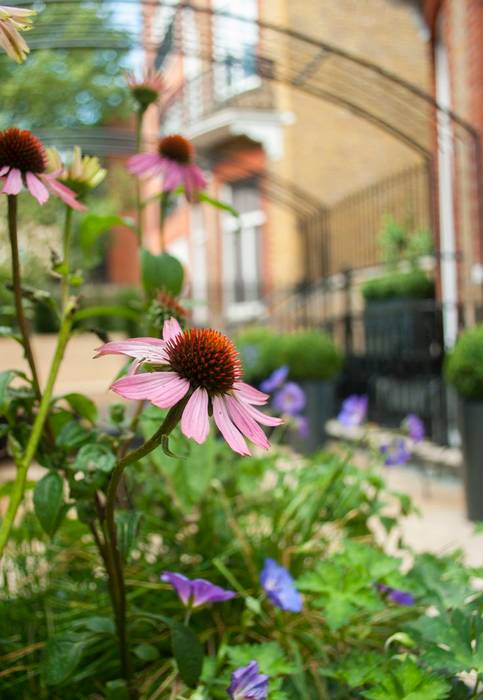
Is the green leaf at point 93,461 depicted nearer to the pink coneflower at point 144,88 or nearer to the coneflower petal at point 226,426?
the coneflower petal at point 226,426

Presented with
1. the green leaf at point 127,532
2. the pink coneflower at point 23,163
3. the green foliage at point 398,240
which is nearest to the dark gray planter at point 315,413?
the green foliage at point 398,240

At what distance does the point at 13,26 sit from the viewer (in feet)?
2.50

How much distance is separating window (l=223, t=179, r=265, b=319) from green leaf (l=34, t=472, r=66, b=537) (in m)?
11.7

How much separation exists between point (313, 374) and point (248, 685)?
484cm

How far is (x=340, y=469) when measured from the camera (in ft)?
5.43

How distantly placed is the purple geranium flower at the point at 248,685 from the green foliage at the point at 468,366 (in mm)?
2839

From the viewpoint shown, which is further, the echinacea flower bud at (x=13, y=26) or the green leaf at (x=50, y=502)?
the green leaf at (x=50, y=502)

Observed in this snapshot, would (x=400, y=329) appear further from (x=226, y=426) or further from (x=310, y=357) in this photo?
(x=226, y=426)

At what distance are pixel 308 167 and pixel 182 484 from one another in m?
11.2

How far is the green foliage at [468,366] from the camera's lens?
11.6 feet

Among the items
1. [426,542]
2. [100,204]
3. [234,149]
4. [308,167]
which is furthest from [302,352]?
[100,204]

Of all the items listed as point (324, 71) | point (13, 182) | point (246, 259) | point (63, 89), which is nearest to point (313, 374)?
point (324, 71)

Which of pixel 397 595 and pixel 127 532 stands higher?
pixel 127 532

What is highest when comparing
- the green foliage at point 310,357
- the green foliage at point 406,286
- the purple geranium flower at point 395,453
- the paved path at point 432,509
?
the green foliage at point 406,286
